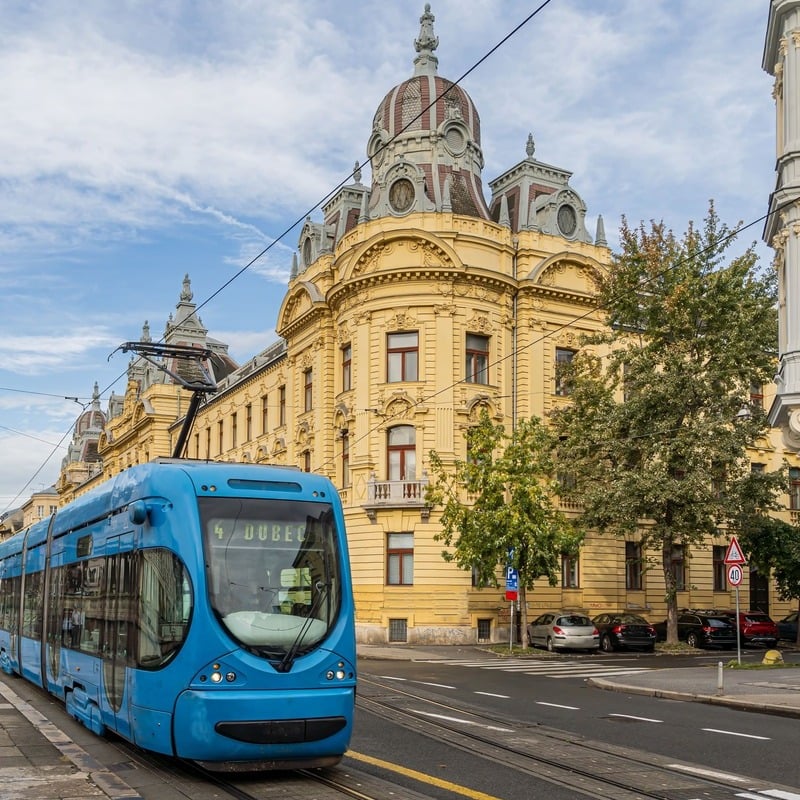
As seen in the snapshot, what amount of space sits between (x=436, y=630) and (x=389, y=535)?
152 inches

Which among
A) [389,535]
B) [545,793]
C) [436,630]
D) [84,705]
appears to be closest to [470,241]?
[389,535]

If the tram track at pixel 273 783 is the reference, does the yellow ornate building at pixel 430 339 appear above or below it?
above

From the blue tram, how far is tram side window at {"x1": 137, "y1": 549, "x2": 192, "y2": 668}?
0.02m

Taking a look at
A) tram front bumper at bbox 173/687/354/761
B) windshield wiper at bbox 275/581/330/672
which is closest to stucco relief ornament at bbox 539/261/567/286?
windshield wiper at bbox 275/581/330/672

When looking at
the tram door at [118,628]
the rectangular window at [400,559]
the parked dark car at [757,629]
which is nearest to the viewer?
the tram door at [118,628]

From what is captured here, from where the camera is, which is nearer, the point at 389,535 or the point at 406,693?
the point at 406,693

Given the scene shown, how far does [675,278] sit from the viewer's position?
117 feet

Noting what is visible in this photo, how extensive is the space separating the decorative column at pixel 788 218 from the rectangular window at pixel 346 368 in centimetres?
2167

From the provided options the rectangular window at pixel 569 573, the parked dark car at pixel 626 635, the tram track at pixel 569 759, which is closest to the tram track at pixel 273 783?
the tram track at pixel 569 759

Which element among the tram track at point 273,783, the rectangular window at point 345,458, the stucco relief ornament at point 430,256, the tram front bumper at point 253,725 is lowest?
the tram track at point 273,783

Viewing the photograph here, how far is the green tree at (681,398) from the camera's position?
34812 millimetres

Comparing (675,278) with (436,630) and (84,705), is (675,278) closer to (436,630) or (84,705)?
(436,630)

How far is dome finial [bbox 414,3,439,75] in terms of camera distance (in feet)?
149

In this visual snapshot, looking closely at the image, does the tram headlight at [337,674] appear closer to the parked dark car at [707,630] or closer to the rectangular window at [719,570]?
the parked dark car at [707,630]
